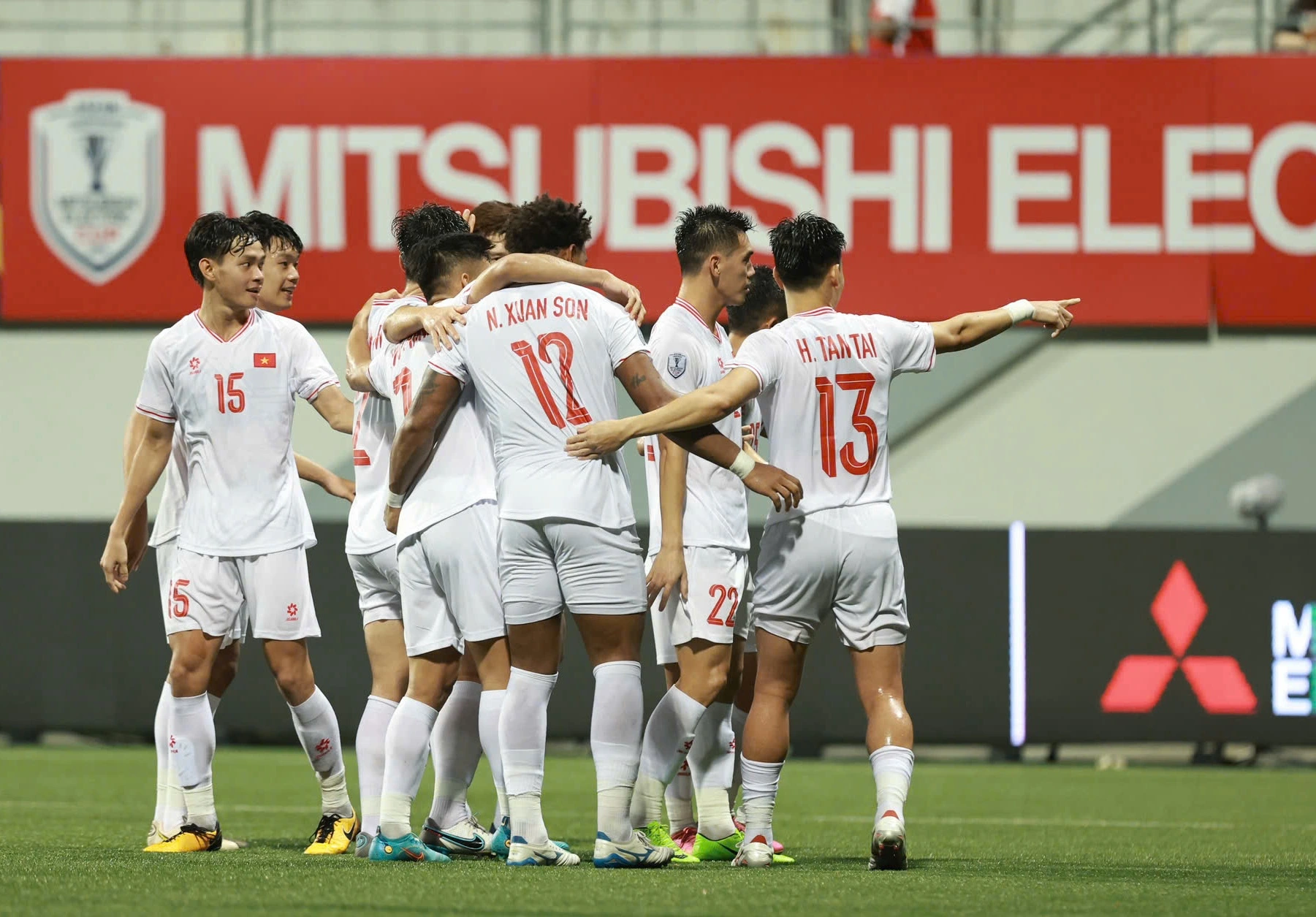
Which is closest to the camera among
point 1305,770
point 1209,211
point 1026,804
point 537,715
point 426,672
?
point 537,715

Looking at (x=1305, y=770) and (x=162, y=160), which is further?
(x=162, y=160)

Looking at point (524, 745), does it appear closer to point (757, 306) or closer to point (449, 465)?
point (449, 465)

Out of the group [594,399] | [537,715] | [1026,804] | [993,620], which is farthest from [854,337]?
[993,620]

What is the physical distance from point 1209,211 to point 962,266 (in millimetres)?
2013

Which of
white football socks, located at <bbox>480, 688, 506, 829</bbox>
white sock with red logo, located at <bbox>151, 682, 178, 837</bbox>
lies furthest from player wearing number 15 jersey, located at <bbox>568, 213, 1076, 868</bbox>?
white sock with red logo, located at <bbox>151, 682, 178, 837</bbox>

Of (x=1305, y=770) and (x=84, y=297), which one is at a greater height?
(x=84, y=297)

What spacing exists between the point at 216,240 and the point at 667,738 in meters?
2.48

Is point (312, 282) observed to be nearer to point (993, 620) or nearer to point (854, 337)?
point (993, 620)

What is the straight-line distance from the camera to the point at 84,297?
15.0 m

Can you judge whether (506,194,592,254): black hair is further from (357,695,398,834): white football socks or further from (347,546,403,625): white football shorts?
(357,695,398,834): white football socks

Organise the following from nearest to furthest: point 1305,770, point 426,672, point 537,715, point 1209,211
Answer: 1. point 537,715
2. point 426,672
3. point 1305,770
4. point 1209,211

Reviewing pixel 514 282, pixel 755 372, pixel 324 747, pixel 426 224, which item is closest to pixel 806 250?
pixel 755 372

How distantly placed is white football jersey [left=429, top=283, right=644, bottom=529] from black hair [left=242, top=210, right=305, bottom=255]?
150 centimetres

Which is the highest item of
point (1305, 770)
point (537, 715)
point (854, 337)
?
point (854, 337)
